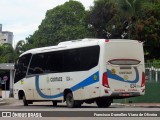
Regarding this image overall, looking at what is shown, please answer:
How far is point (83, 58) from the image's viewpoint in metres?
23.3

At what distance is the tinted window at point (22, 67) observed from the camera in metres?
27.9

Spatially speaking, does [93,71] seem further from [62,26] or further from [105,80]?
[62,26]

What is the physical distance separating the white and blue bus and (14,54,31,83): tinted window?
186 cm

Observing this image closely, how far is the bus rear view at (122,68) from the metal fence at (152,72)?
579cm

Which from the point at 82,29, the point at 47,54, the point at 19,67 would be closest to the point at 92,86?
the point at 47,54

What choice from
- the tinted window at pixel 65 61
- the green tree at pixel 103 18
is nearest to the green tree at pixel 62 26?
the green tree at pixel 103 18

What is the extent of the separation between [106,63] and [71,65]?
246cm

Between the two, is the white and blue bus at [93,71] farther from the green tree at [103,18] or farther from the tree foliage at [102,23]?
the green tree at [103,18]

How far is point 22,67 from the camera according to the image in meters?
28.5

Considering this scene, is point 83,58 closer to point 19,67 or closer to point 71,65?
point 71,65

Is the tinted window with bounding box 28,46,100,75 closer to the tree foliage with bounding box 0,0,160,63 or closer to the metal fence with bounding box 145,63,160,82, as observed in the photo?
the metal fence with bounding box 145,63,160,82

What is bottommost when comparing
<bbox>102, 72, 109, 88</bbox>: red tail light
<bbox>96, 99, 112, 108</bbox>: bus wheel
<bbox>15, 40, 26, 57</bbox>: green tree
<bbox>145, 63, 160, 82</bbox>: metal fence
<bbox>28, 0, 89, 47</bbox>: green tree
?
<bbox>96, 99, 112, 108</bbox>: bus wheel

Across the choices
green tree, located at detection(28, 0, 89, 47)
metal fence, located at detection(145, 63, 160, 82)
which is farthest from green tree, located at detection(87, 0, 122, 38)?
metal fence, located at detection(145, 63, 160, 82)

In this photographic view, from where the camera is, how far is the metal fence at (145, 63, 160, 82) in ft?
95.7
